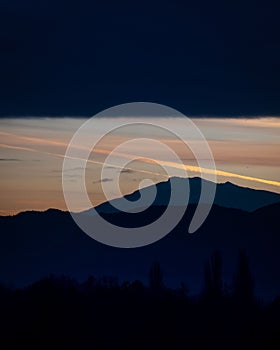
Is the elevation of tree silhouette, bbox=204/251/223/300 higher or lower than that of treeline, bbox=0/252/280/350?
higher

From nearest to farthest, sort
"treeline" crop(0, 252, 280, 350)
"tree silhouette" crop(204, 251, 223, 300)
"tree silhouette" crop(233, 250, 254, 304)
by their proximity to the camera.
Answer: "treeline" crop(0, 252, 280, 350), "tree silhouette" crop(233, 250, 254, 304), "tree silhouette" crop(204, 251, 223, 300)

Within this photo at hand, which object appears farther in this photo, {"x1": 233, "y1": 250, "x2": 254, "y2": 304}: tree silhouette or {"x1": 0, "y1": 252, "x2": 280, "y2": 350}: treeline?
{"x1": 233, "y1": 250, "x2": 254, "y2": 304}: tree silhouette

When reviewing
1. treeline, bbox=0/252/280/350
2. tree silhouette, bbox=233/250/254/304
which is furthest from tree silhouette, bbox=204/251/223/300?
treeline, bbox=0/252/280/350

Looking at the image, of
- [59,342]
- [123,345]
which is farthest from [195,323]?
[59,342]

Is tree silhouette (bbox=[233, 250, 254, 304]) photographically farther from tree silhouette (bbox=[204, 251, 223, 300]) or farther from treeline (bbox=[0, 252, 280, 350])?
treeline (bbox=[0, 252, 280, 350])

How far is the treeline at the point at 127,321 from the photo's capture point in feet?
218

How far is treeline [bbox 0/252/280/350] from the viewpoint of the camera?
66.5 m

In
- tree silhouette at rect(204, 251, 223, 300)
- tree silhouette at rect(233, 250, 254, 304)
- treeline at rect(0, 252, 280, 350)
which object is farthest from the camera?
tree silhouette at rect(204, 251, 223, 300)

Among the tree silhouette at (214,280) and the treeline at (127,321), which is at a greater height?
the tree silhouette at (214,280)

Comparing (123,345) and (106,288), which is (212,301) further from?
(123,345)

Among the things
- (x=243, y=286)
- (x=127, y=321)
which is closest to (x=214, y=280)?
(x=243, y=286)

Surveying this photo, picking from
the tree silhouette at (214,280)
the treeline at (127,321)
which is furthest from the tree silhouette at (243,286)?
the treeline at (127,321)

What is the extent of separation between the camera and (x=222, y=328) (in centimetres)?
7431

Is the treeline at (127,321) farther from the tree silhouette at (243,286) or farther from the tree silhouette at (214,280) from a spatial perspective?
the tree silhouette at (214,280)
